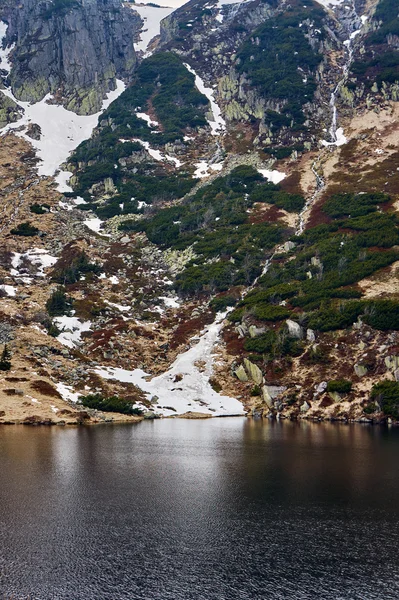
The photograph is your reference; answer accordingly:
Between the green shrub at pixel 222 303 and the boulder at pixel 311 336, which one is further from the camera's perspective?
the green shrub at pixel 222 303

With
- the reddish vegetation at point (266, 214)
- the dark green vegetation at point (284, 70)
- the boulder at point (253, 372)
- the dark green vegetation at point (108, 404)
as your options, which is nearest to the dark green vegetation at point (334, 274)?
the boulder at point (253, 372)

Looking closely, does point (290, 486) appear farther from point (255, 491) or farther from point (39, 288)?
point (39, 288)

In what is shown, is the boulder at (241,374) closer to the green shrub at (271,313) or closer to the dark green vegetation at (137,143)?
the green shrub at (271,313)

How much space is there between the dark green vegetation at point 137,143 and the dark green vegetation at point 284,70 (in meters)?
21.2

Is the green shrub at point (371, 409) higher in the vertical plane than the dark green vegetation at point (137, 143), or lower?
lower

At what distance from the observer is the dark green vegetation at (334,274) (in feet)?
257

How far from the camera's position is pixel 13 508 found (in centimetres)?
3020

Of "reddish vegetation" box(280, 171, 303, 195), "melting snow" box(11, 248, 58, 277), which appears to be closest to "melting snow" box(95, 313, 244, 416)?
"melting snow" box(11, 248, 58, 277)

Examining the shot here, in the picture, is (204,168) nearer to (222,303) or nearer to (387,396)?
(222,303)

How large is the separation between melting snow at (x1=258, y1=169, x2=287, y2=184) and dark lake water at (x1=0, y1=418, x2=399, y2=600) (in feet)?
325

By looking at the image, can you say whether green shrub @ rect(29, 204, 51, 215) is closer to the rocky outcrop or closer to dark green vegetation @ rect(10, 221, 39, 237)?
dark green vegetation @ rect(10, 221, 39, 237)

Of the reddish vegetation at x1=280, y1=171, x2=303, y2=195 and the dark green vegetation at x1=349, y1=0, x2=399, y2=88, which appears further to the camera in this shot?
the dark green vegetation at x1=349, y1=0, x2=399, y2=88

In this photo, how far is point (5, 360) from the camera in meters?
70.1

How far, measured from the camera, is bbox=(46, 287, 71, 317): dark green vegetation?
8987 centimetres
